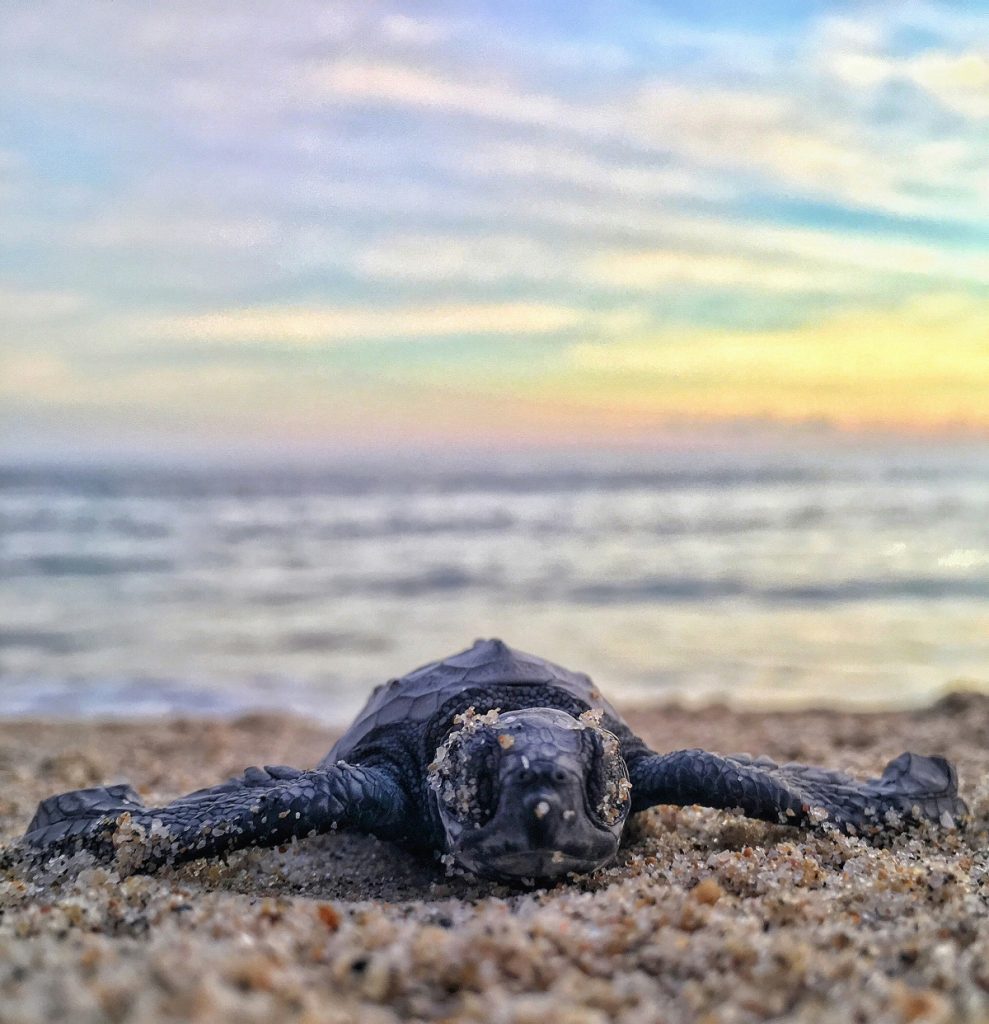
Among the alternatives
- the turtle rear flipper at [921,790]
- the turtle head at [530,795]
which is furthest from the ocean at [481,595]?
the turtle head at [530,795]

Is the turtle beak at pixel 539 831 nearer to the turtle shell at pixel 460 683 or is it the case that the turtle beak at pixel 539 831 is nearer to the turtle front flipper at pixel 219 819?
the turtle front flipper at pixel 219 819

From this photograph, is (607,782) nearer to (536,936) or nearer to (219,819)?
(536,936)

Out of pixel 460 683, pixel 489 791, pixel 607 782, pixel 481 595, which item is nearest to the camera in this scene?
pixel 489 791

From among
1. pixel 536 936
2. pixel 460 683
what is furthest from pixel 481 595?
pixel 536 936

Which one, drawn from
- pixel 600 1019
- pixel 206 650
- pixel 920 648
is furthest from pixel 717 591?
pixel 600 1019

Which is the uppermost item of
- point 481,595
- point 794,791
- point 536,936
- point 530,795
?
point 530,795

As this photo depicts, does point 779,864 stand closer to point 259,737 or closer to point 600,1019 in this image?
point 600,1019
